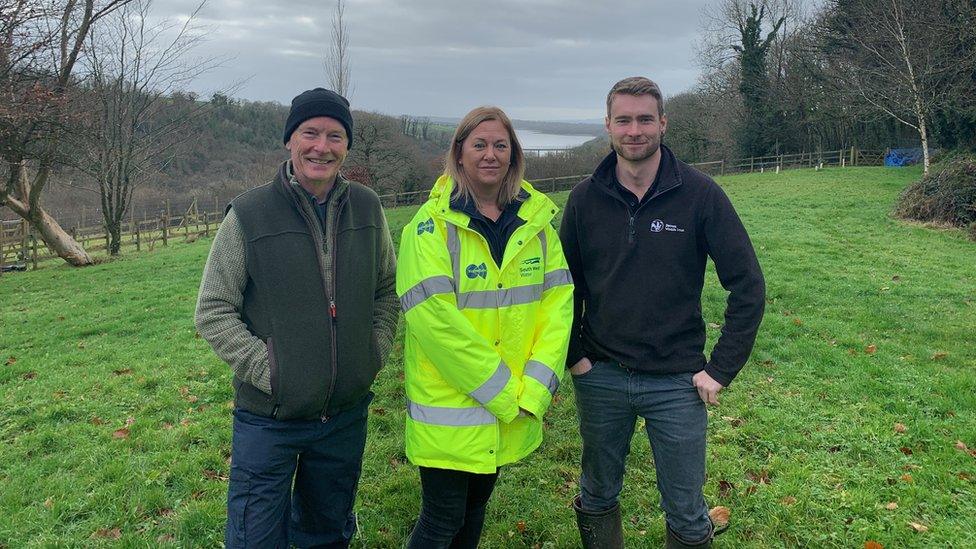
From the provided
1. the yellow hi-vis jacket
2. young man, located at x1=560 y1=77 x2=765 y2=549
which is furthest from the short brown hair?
the yellow hi-vis jacket

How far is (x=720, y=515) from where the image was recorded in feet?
11.7

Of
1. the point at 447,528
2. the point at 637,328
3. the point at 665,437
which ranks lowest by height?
the point at 447,528

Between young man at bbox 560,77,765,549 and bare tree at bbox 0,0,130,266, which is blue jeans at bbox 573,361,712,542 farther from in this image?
bare tree at bbox 0,0,130,266

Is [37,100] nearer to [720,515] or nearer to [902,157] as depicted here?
[720,515]

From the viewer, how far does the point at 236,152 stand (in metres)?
67.2

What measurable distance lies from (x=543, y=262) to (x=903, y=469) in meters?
3.43

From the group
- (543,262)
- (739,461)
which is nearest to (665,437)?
(543,262)

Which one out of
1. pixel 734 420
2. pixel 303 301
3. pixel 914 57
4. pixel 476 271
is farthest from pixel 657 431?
pixel 914 57

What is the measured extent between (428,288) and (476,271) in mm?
226

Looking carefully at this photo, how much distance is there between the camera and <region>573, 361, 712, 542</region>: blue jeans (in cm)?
257

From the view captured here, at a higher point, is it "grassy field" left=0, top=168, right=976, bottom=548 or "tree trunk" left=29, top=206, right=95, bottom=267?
"tree trunk" left=29, top=206, right=95, bottom=267

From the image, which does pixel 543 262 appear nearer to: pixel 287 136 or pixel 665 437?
pixel 665 437

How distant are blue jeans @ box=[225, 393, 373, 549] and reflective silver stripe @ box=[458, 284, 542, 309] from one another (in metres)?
0.80

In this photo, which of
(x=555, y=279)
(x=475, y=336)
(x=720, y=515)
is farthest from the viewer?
(x=720, y=515)
